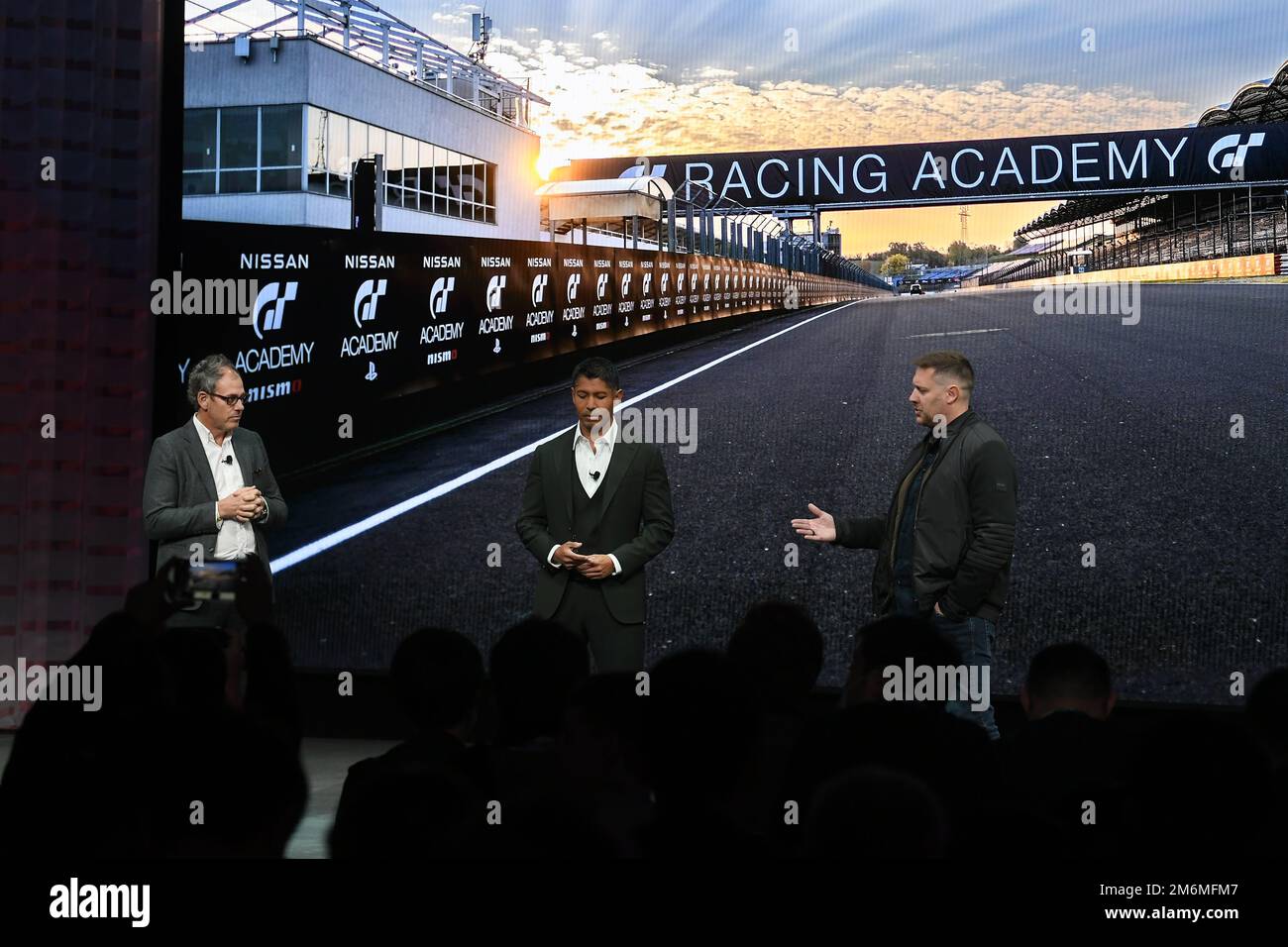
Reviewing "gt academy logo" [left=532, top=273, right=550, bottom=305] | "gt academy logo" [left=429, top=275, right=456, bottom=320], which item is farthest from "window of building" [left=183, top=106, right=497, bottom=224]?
"gt academy logo" [left=429, top=275, right=456, bottom=320]

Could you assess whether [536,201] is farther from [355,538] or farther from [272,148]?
[272,148]

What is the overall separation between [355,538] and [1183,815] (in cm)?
547

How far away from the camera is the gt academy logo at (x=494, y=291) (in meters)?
11.2

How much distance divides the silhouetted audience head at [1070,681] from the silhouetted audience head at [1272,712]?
1.22 ft

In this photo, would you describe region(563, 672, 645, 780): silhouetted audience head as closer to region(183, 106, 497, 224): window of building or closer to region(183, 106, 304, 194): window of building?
region(183, 106, 497, 224): window of building

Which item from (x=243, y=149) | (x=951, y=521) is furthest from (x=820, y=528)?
(x=243, y=149)

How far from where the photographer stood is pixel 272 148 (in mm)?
24938

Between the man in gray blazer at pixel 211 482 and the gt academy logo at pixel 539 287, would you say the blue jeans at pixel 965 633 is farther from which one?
the gt academy logo at pixel 539 287

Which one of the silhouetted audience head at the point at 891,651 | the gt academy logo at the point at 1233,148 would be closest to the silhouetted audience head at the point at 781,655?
the silhouetted audience head at the point at 891,651

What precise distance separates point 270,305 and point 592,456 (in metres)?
3.37

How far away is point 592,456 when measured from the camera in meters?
4.79

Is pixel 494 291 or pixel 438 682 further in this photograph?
pixel 494 291

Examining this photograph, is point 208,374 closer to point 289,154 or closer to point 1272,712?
point 1272,712
